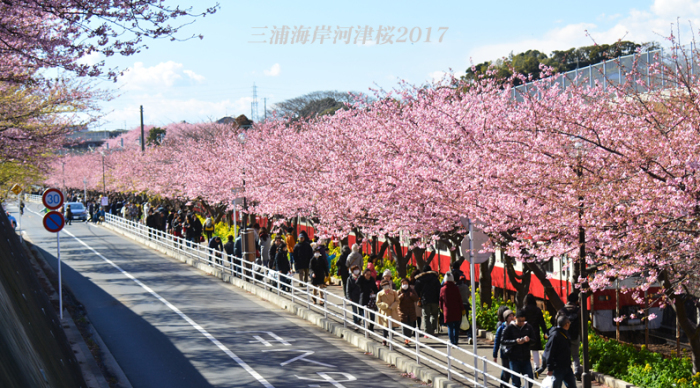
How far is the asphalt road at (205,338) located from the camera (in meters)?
12.6

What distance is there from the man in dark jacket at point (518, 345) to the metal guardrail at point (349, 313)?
400 millimetres

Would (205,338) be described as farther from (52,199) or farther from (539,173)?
(539,173)

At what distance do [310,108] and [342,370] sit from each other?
65.5 metres

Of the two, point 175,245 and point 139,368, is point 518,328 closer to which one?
point 139,368

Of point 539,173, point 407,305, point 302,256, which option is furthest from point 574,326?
point 302,256

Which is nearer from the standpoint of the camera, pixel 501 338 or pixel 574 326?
pixel 501 338

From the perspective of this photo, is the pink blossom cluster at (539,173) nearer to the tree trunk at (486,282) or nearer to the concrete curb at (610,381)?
the tree trunk at (486,282)

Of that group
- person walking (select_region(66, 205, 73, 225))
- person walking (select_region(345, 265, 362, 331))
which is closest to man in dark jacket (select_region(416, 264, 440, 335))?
person walking (select_region(345, 265, 362, 331))

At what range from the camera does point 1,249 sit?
30.9 ft

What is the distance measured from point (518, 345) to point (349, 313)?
26.8ft


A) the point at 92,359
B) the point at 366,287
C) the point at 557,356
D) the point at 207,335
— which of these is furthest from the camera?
the point at 207,335

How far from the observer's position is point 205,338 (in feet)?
51.7

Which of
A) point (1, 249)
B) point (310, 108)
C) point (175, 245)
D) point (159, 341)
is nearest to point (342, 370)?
point (159, 341)

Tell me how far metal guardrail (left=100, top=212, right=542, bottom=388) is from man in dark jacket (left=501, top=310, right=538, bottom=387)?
15.8 inches
